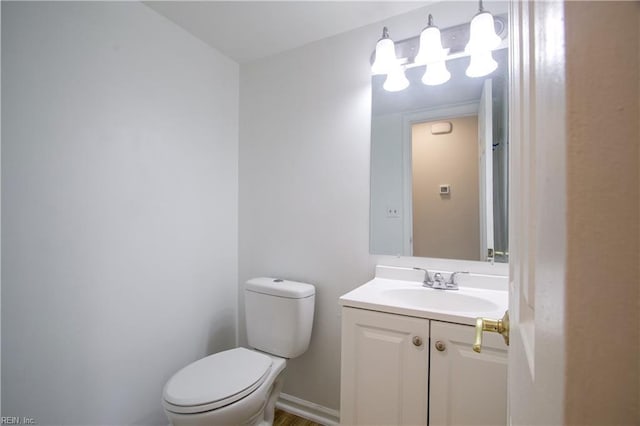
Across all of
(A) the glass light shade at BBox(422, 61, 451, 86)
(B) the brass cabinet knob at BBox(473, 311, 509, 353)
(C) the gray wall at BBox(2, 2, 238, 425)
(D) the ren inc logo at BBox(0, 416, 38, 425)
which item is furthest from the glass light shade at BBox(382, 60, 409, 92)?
(D) the ren inc logo at BBox(0, 416, 38, 425)

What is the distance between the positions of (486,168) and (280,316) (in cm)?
128

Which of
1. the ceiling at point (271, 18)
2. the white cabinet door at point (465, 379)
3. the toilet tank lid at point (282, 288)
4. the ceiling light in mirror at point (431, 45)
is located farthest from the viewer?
the toilet tank lid at point (282, 288)

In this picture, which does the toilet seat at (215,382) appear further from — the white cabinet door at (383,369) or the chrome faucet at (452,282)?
the chrome faucet at (452,282)

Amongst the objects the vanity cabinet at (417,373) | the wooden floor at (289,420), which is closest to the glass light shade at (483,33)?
the vanity cabinet at (417,373)

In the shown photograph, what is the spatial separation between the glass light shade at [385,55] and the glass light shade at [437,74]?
182 mm

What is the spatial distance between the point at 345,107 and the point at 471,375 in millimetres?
1376

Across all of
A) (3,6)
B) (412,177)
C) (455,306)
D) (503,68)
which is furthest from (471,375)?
(3,6)

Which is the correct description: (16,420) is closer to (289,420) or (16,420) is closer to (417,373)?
(289,420)

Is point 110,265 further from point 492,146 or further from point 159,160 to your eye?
point 492,146

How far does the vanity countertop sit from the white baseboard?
0.82 metres

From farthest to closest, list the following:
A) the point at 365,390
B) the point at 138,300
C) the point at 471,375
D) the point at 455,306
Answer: the point at 138,300
the point at 455,306
the point at 365,390
the point at 471,375

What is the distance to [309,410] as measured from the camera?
1.67 metres

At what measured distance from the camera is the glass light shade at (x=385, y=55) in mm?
1408

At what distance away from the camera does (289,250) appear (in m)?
1.78
